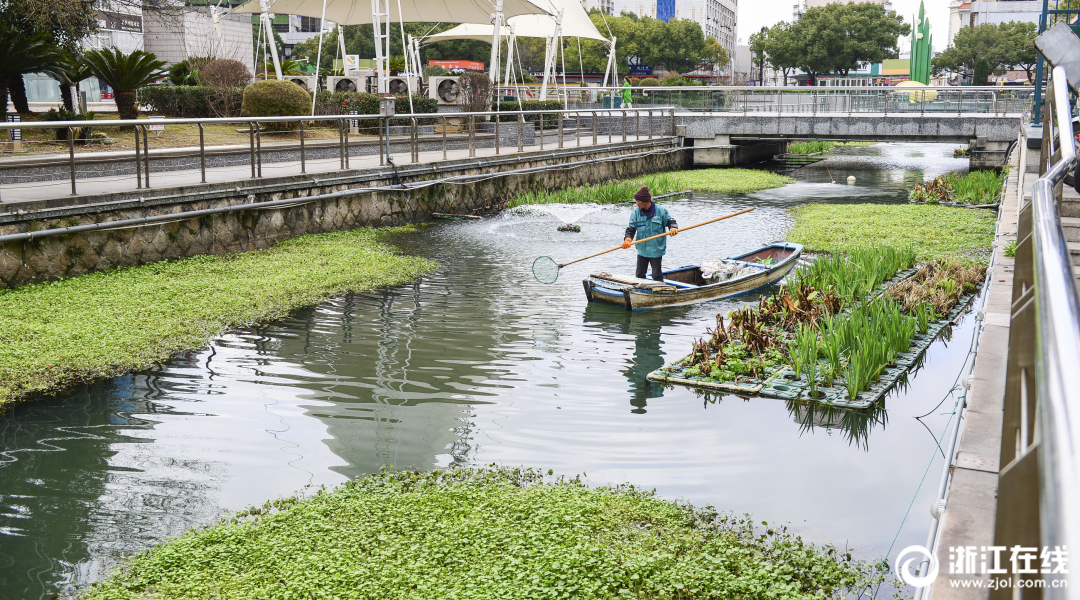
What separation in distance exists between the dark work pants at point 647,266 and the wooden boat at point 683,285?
119 millimetres

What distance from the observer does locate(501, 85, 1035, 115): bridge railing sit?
102 feet

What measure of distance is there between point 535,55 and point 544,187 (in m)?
59.8

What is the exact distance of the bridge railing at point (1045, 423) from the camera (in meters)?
1.16

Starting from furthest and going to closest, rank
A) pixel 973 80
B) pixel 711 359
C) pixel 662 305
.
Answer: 1. pixel 973 80
2. pixel 662 305
3. pixel 711 359

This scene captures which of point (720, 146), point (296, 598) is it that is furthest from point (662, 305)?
point (720, 146)

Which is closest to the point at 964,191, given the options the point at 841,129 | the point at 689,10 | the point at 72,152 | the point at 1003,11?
the point at 841,129

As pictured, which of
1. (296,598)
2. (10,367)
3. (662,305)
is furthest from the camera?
(662,305)

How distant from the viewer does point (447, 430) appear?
7.66 meters

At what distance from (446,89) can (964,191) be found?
16476 mm

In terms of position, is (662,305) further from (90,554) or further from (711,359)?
(90,554)

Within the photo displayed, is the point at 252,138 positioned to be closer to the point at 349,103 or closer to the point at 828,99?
the point at 349,103

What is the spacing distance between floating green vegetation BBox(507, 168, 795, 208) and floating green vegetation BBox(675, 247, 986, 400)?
10.1 metres

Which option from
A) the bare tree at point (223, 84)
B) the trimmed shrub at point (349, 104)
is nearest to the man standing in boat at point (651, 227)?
the trimmed shrub at point (349, 104)

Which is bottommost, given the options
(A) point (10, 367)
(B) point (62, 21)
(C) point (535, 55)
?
(A) point (10, 367)
